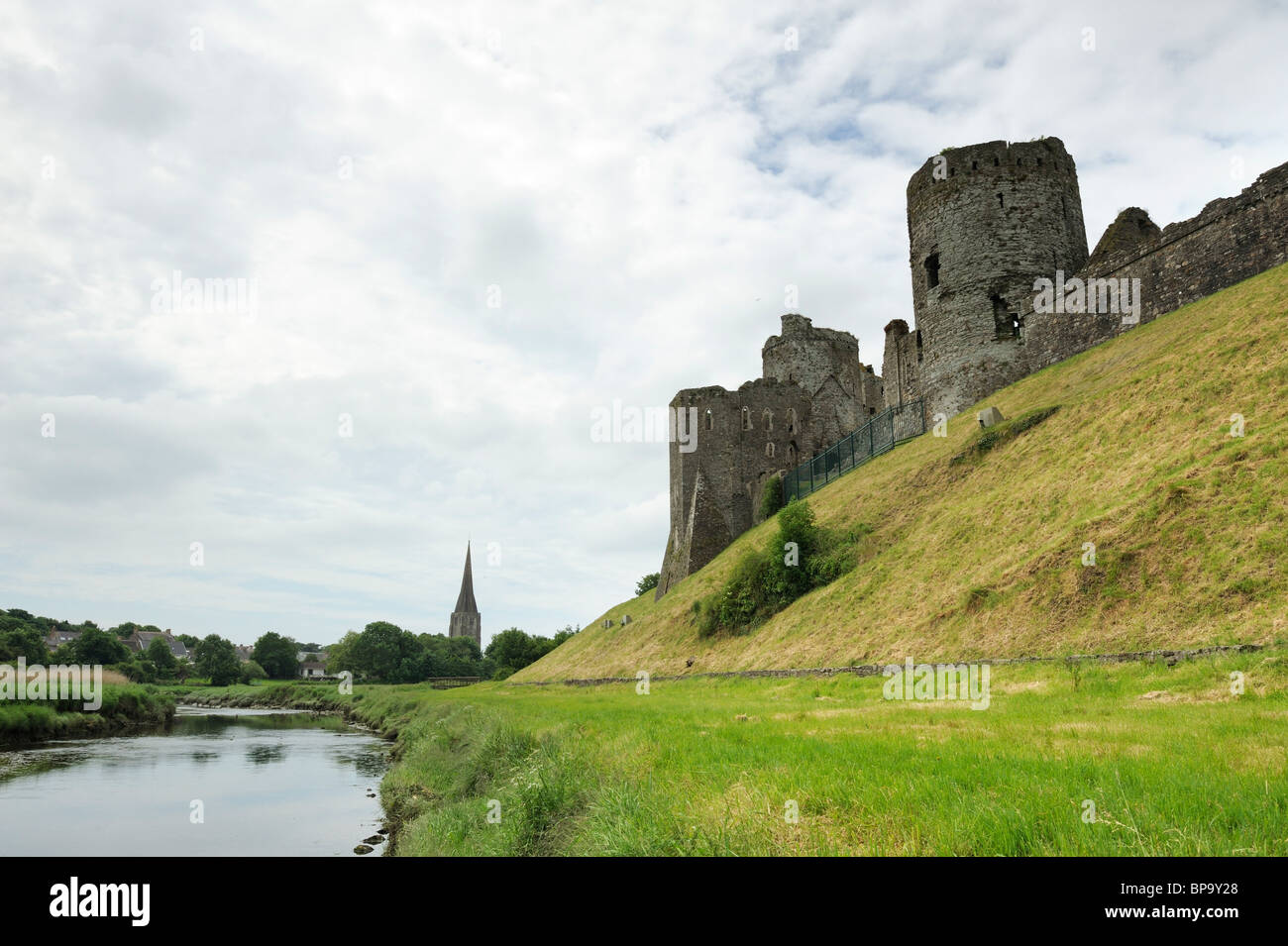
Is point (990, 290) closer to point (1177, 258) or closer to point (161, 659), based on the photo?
point (1177, 258)

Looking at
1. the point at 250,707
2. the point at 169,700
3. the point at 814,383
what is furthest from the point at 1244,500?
the point at 250,707

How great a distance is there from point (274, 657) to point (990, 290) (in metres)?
125

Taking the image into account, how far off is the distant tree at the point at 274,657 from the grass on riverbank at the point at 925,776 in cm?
12528

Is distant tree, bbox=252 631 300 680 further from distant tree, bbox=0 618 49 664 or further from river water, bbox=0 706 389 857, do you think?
river water, bbox=0 706 389 857

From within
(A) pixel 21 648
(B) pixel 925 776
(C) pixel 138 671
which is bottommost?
(C) pixel 138 671

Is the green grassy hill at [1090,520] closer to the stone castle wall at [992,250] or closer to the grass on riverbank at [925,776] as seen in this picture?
the grass on riverbank at [925,776]

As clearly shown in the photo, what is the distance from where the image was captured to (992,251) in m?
35.3

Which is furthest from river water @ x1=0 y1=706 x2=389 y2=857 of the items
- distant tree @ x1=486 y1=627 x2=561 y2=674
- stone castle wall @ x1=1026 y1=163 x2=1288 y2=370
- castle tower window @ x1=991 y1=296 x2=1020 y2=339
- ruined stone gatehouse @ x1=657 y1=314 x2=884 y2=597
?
distant tree @ x1=486 y1=627 x2=561 y2=674

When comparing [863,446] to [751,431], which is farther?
[751,431]

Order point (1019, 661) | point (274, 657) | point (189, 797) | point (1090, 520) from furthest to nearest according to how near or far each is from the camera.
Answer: point (274, 657), point (189, 797), point (1090, 520), point (1019, 661)

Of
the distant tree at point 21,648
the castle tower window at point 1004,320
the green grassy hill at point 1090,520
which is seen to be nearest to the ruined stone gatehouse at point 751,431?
the green grassy hill at point 1090,520

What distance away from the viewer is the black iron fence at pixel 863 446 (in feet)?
126

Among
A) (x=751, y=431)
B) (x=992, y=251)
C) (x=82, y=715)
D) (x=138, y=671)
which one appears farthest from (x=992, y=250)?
(x=138, y=671)
